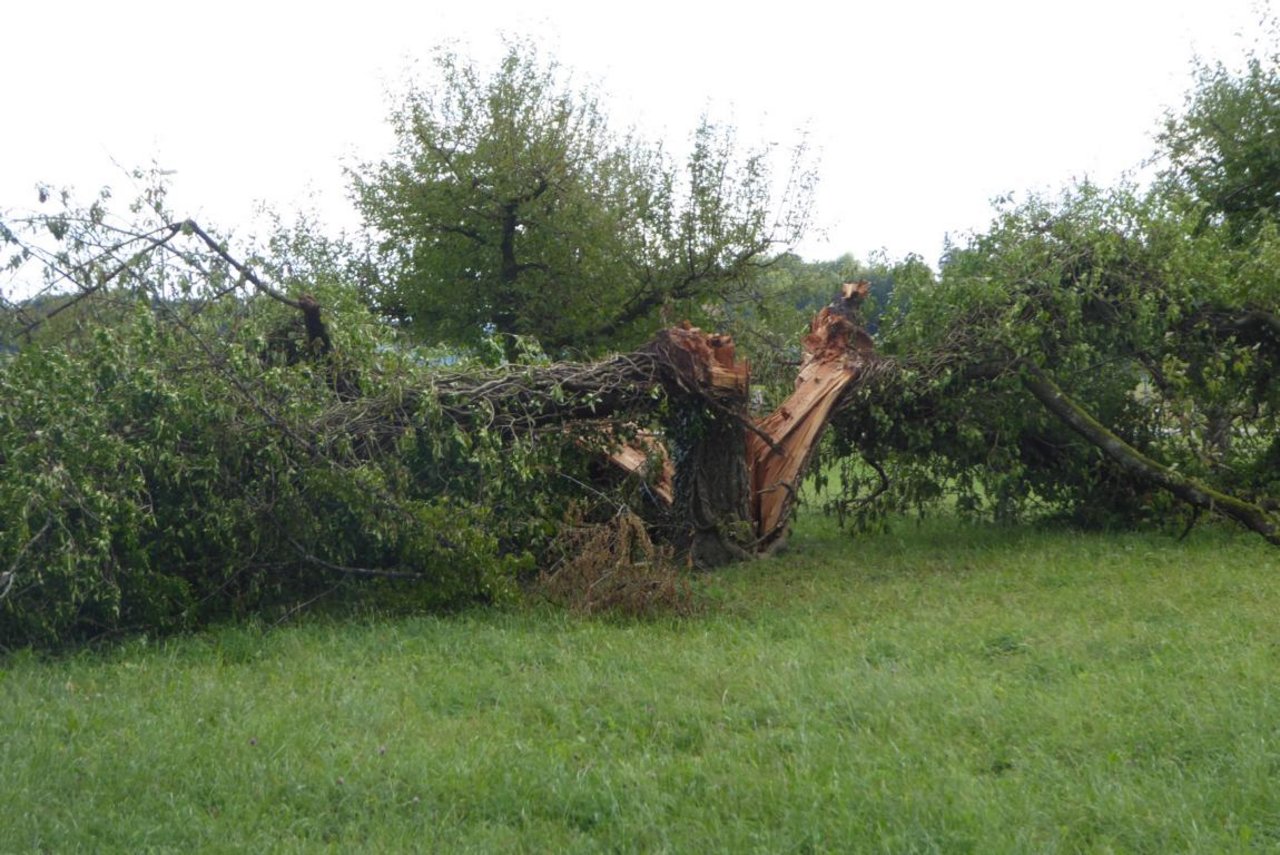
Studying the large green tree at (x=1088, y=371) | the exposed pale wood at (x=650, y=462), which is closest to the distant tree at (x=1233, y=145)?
the large green tree at (x=1088, y=371)

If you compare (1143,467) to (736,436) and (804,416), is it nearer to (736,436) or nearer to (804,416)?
(804,416)

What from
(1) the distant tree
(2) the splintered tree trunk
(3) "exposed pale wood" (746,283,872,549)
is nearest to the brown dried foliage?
(2) the splintered tree trunk

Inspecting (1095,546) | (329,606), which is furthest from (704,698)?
(1095,546)

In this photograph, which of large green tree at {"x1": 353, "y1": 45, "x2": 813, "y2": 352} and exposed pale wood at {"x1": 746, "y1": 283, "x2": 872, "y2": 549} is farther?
large green tree at {"x1": 353, "y1": 45, "x2": 813, "y2": 352}

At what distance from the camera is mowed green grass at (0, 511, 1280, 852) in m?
4.43

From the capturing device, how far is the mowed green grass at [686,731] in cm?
443

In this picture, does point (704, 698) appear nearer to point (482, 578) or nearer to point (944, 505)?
point (482, 578)

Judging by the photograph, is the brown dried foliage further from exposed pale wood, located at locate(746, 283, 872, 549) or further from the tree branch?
the tree branch

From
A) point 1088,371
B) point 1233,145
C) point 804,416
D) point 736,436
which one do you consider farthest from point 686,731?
point 1233,145

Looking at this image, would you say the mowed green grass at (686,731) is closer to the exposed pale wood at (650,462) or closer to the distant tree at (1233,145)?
the exposed pale wood at (650,462)

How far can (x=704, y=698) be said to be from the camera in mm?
5949

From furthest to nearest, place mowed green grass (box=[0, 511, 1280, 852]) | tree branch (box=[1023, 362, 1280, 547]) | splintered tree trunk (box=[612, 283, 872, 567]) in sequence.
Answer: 1. tree branch (box=[1023, 362, 1280, 547])
2. splintered tree trunk (box=[612, 283, 872, 567])
3. mowed green grass (box=[0, 511, 1280, 852])

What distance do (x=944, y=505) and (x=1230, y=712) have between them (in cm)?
728

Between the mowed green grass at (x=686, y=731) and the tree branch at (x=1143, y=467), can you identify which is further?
the tree branch at (x=1143, y=467)
